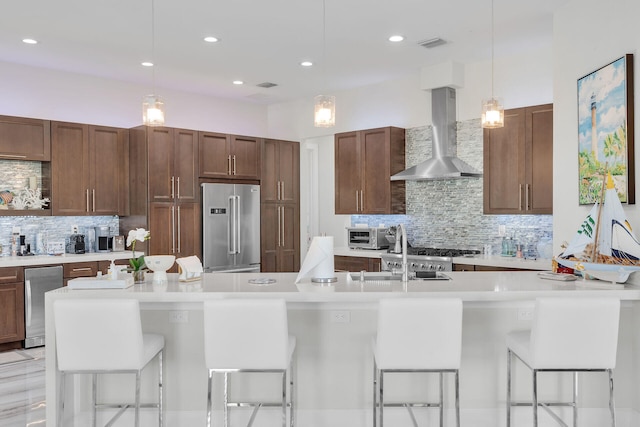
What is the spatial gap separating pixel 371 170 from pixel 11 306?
4.23m

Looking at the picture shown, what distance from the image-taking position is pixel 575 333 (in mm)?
2816

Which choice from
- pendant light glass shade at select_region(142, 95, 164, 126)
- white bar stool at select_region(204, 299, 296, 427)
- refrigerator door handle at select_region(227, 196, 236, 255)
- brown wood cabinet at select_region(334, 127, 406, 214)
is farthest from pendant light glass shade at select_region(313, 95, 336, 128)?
refrigerator door handle at select_region(227, 196, 236, 255)

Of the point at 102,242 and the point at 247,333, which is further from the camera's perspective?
the point at 102,242

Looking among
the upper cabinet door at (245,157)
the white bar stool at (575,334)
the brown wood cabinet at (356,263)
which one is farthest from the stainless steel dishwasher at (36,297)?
the white bar stool at (575,334)

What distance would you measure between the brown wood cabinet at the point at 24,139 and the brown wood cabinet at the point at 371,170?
3.45 metres

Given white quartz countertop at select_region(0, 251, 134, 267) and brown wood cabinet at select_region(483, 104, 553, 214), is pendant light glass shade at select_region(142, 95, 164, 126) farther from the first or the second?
brown wood cabinet at select_region(483, 104, 553, 214)

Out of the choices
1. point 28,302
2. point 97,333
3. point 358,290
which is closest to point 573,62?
point 358,290

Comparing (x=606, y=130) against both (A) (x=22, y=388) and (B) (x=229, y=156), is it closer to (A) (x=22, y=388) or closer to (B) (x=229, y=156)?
(B) (x=229, y=156)

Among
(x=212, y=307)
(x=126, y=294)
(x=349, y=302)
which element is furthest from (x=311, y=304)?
(x=126, y=294)

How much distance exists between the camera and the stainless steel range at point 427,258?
5.64 meters

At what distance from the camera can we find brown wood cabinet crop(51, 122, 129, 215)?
6.02 metres

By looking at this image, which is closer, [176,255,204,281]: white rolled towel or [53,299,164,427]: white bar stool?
[53,299,164,427]: white bar stool

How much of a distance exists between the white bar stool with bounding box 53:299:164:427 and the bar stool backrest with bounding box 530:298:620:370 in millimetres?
2140

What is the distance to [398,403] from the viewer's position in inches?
132
